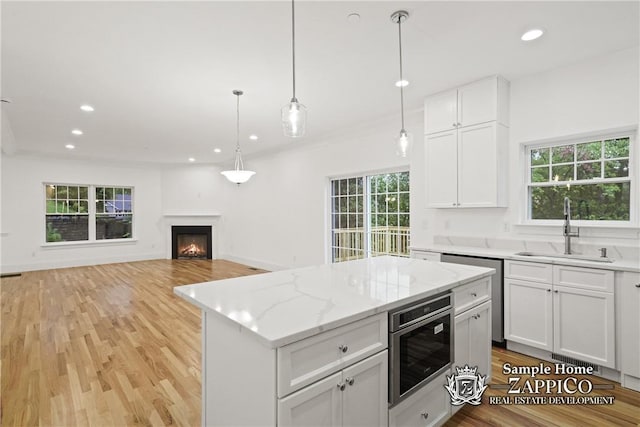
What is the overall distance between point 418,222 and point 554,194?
1552 mm

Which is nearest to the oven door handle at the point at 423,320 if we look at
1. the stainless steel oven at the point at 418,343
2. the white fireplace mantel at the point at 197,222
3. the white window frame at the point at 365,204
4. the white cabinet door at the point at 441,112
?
the stainless steel oven at the point at 418,343

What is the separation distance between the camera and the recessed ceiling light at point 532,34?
2480 millimetres

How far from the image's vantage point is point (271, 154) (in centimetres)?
719

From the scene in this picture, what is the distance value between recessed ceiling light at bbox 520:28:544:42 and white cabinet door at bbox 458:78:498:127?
703 millimetres

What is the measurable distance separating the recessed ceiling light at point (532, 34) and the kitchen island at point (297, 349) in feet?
6.77

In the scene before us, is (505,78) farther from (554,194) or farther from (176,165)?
(176,165)

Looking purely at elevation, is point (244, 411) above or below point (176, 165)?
below

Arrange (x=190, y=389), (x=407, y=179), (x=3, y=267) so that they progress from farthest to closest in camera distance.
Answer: (x=3, y=267)
(x=407, y=179)
(x=190, y=389)

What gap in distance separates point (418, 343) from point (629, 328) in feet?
6.34

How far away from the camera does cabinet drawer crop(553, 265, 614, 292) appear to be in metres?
2.50

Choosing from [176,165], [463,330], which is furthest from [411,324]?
[176,165]

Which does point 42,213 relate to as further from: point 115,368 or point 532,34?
point 532,34

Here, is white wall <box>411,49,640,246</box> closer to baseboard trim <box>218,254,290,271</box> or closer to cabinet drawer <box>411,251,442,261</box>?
cabinet drawer <box>411,251,442,261</box>

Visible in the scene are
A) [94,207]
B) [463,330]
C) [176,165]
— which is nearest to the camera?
[463,330]
